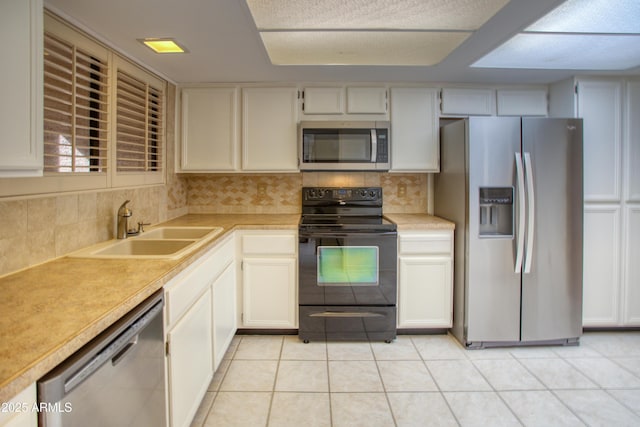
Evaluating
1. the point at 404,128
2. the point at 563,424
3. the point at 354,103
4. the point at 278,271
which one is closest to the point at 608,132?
the point at 404,128

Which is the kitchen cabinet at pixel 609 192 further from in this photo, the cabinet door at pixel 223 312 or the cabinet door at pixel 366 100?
the cabinet door at pixel 223 312

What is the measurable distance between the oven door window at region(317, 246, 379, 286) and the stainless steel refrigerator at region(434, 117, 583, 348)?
2.19 ft

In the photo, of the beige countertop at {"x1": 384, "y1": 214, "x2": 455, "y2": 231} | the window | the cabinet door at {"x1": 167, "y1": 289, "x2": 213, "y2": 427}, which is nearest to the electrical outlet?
the beige countertop at {"x1": 384, "y1": 214, "x2": 455, "y2": 231}

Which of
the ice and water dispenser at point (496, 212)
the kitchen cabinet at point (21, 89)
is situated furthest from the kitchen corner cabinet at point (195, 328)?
the ice and water dispenser at point (496, 212)

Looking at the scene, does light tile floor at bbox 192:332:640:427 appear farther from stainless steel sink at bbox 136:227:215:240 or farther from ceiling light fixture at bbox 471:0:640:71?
ceiling light fixture at bbox 471:0:640:71

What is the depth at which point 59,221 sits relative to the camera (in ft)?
5.88

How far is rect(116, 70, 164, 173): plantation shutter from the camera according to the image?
2271mm

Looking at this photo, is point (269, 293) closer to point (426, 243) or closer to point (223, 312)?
point (223, 312)

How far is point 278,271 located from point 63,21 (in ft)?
6.41

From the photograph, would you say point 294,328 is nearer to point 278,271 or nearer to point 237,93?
point 278,271

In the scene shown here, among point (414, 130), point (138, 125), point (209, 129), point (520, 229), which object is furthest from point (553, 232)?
point (138, 125)

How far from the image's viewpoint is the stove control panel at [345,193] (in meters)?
3.40

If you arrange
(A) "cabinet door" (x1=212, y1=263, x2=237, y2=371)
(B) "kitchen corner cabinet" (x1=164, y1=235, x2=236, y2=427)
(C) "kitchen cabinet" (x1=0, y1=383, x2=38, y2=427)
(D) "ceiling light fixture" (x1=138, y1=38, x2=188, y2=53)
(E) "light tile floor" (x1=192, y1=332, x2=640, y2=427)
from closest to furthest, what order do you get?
1. (C) "kitchen cabinet" (x1=0, y1=383, x2=38, y2=427)
2. (B) "kitchen corner cabinet" (x1=164, y1=235, x2=236, y2=427)
3. (E) "light tile floor" (x1=192, y1=332, x2=640, y2=427)
4. (D) "ceiling light fixture" (x1=138, y1=38, x2=188, y2=53)
5. (A) "cabinet door" (x1=212, y1=263, x2=237, y2=371)

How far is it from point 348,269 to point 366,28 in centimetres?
164
